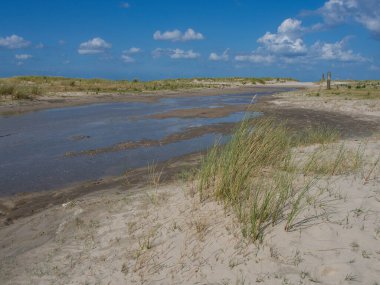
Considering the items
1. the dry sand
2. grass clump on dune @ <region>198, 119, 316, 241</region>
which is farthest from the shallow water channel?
grass clump on dune @ <region>198, 119, 316, 241</region>

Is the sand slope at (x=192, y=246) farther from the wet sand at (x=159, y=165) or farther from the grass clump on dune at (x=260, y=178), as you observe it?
the wet sand at (x=159, y=165)

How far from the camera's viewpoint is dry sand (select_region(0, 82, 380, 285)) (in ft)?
12.8

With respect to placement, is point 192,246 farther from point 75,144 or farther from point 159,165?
point 75,144

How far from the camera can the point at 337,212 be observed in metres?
4.90

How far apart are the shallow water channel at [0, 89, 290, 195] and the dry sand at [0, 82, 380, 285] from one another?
8.91 ft

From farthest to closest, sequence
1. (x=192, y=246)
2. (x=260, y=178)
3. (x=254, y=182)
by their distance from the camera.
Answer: (x=260, y=178) < (x=254, y=182) < (x=192, y=246)

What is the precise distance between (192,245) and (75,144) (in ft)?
28.8

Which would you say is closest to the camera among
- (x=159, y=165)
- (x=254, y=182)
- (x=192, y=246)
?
(x=192, y=246)

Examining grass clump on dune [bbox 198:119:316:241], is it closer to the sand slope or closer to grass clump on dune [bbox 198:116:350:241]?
grass clump on dune [bbox 198:116:350:241]

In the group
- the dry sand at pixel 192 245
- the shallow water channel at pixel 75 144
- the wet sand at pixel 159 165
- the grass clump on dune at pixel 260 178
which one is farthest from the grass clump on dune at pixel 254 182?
the shallow water channel at pixel 75 144

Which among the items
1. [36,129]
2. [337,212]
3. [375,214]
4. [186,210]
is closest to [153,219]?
[186,210]

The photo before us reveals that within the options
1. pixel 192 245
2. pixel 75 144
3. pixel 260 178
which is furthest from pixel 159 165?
pixel 192 245

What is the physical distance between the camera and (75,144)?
40.5 feet

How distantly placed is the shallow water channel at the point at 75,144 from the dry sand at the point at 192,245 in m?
2.72
